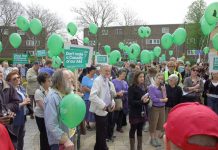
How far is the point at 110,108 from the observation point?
235 inches

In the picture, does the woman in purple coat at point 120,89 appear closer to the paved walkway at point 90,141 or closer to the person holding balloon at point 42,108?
the paved walkway at point 90,141

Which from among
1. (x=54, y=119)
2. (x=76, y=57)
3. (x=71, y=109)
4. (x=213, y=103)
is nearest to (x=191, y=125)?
(x=71, y=109)

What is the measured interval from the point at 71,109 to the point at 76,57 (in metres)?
1.54

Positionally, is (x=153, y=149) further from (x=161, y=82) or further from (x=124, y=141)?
(x=161, y=82)

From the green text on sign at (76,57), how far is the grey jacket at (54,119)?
997mm

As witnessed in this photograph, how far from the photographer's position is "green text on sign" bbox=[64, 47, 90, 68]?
4.66 m

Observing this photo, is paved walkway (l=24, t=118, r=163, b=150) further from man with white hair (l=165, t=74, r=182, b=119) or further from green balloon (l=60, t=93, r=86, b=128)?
green balloon (l=60, t=93, r=86, b=128)

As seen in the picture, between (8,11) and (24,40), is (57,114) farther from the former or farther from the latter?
(24,40)

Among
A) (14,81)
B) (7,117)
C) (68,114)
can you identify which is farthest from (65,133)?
(14,81)

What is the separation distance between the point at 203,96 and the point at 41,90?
4.93 meters

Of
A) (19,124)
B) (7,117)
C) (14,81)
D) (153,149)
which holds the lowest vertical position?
(153,149)

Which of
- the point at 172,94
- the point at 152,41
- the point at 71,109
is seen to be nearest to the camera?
the point at 71,109

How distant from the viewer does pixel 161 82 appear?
21.5ft

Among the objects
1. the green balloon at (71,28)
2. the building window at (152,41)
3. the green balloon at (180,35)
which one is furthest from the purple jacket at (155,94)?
the building window at (152,41)
